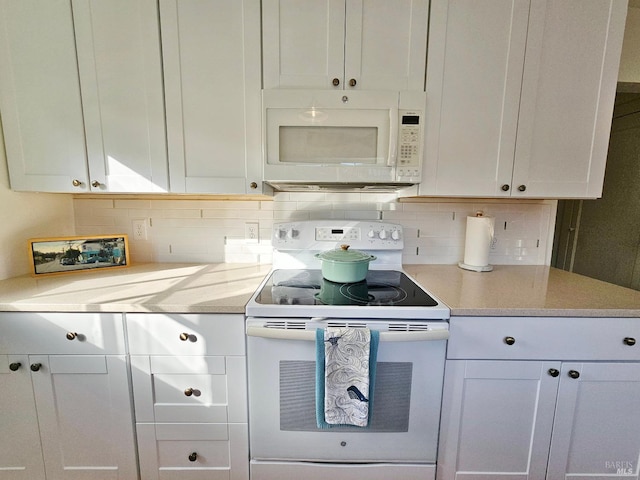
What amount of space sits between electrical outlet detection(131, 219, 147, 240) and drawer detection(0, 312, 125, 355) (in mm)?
668

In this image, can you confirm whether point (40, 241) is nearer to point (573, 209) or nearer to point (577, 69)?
point (577, 69)

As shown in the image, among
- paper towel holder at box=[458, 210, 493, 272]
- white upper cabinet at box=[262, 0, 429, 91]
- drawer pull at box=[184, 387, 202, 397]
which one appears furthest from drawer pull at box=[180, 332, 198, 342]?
paper towel holder at box=[458, 210, 493, 272]

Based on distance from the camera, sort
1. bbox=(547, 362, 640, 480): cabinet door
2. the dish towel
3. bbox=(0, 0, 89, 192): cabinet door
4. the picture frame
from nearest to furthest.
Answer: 1. the dish towel
2. bbox=(547, 362, 640, 480): cabinet door
3. bbox=(0, 0, 89, 192): cabinet door
4. the picture frame

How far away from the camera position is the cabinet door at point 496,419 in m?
1.04

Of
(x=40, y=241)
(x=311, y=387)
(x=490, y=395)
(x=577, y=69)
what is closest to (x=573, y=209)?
(x=577, y=69)

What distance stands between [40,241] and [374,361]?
166cm

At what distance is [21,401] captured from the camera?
1061 mm

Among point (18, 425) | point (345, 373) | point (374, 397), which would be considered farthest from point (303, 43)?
point (18, 425)

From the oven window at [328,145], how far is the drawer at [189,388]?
2.89 ft

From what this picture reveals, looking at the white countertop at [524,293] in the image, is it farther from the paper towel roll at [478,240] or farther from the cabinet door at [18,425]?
the cabinet door at [18,425]

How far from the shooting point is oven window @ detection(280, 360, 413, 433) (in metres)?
1.03

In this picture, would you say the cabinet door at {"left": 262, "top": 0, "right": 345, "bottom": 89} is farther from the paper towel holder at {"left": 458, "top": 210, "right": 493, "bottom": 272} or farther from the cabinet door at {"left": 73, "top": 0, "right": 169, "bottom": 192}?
the paper towel holder at {"left": 458, "top": 210, "right": 493, "bottom": 272}

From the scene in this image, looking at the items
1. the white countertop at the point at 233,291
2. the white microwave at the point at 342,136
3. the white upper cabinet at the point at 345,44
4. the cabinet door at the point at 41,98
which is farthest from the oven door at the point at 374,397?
the cabinet door at the point at 41,98

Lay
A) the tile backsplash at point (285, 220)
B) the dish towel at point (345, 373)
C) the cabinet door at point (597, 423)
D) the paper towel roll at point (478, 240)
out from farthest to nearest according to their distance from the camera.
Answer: the tile backsplash at point (285, 220), the paper towel roll at point (478, 240), the cabinet door at point (597, 423), the dish towel at point (345, 373)
